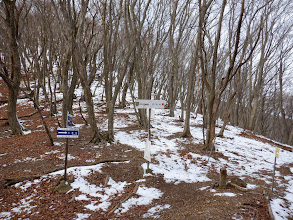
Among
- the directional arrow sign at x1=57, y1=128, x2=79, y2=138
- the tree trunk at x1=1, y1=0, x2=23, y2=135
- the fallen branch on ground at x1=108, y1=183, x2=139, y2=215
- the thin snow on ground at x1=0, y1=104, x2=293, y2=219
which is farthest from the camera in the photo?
the tree trunk at x1=1, y1=0, x2=23, y2=135

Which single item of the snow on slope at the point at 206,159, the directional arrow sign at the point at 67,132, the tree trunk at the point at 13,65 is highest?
the tree trunk at the point at 13,65

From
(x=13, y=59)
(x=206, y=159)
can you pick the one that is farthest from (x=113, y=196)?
(x=13, y=59)

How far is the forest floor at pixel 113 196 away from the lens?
3.35 meters

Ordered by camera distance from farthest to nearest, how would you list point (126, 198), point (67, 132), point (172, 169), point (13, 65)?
1. point (13, 65)
2. point (172, 169)
3. point (67, 132)
4. point (126, 198)

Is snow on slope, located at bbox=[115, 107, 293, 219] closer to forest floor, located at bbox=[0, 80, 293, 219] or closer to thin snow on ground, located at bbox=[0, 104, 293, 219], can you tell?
thin snow on ground, located at bbox=[0, 104, 293, 219]

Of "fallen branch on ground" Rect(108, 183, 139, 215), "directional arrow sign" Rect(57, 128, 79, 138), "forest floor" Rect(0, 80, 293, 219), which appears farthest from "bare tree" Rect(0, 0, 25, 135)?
"fallen branch on ground" Rect(108, 183, 139, 215)

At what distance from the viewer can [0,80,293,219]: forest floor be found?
11.0 ft

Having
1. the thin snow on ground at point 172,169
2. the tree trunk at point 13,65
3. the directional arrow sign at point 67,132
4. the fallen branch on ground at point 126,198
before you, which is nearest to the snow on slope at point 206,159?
the thin snow on ground at point 172,169

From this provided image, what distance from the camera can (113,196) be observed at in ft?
13.6

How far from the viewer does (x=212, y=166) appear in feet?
21.0

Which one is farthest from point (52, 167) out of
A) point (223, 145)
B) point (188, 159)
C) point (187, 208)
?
point (223, 145)

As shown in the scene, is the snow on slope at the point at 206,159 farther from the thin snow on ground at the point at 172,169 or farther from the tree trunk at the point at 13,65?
the tree trunk at the point at 13,65

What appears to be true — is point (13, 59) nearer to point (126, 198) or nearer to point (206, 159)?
point (126, 198)

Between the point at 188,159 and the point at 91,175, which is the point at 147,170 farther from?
the point at 188,159
